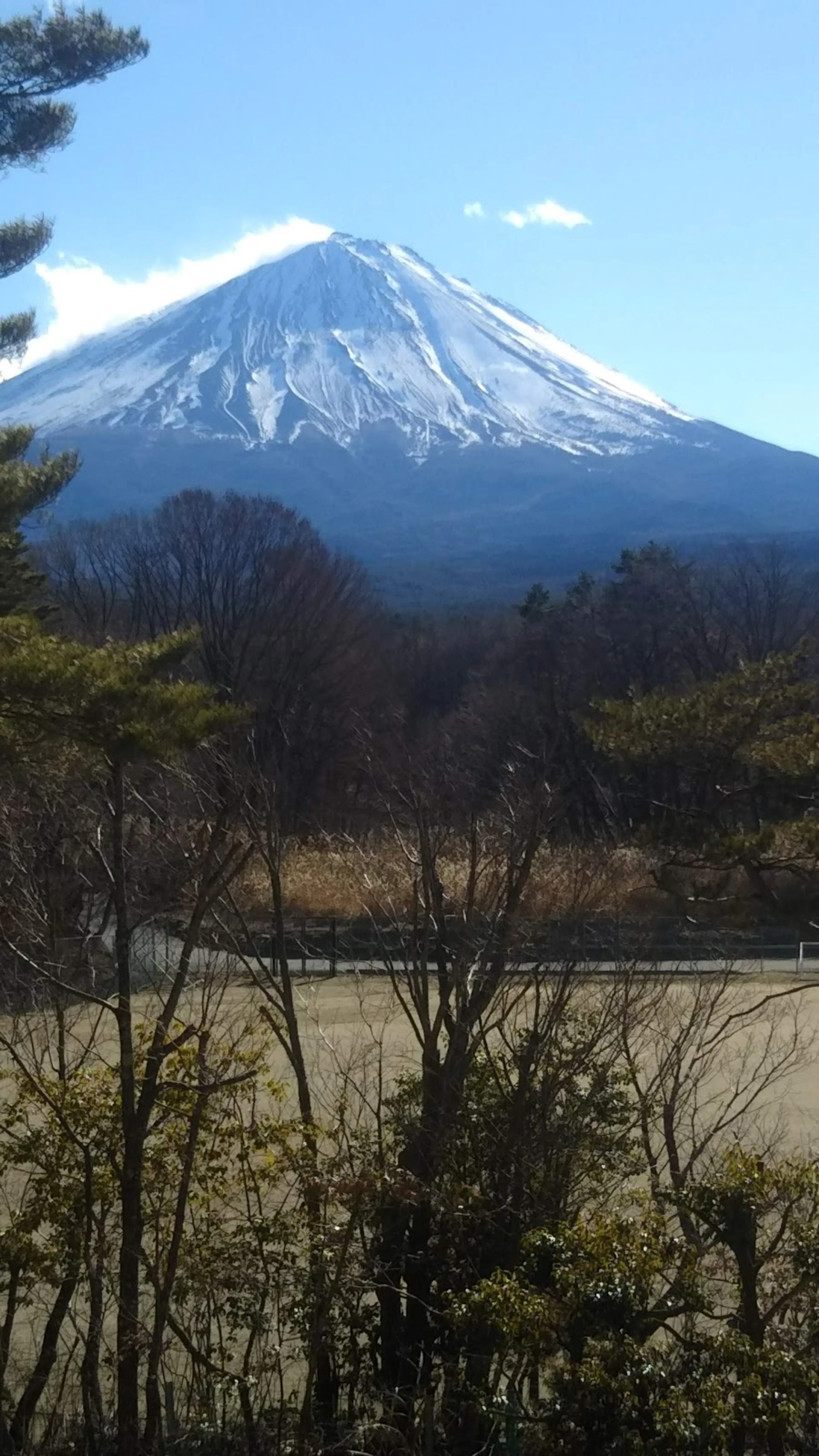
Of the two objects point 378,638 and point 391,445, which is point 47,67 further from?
point 391,445

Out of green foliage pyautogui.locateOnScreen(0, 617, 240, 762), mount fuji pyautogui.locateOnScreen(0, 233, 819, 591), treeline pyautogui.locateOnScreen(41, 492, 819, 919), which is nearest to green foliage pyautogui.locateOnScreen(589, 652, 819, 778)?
green foliage pyautogui.locateOnScreen(0, 617, 240, 762)

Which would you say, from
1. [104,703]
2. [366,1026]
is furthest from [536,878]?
[104,703]

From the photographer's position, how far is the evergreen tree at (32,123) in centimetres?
996

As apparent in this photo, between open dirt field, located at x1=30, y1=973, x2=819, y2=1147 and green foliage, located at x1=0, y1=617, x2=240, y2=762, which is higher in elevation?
green foliage, located at x1=0, y1=617, x2=240, y2=762

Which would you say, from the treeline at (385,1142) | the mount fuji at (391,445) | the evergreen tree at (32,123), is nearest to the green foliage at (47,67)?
the evergreen tree at (32,123)

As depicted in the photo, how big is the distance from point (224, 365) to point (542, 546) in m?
34.8

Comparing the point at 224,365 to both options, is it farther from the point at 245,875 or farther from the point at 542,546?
the point at 245,875

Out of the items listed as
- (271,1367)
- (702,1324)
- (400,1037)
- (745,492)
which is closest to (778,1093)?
(400,1037)

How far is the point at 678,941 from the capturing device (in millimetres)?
16078

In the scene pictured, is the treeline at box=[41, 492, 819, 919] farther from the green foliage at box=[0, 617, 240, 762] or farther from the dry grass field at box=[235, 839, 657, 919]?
the green foliage at box=[0, 617, 240, 762]

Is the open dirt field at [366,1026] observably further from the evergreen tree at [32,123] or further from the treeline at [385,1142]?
the evergreen tree at [32,123]

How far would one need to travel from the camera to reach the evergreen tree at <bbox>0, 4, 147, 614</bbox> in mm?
9961

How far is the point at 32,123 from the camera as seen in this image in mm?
10438

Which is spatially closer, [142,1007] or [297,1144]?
[297,1144]
